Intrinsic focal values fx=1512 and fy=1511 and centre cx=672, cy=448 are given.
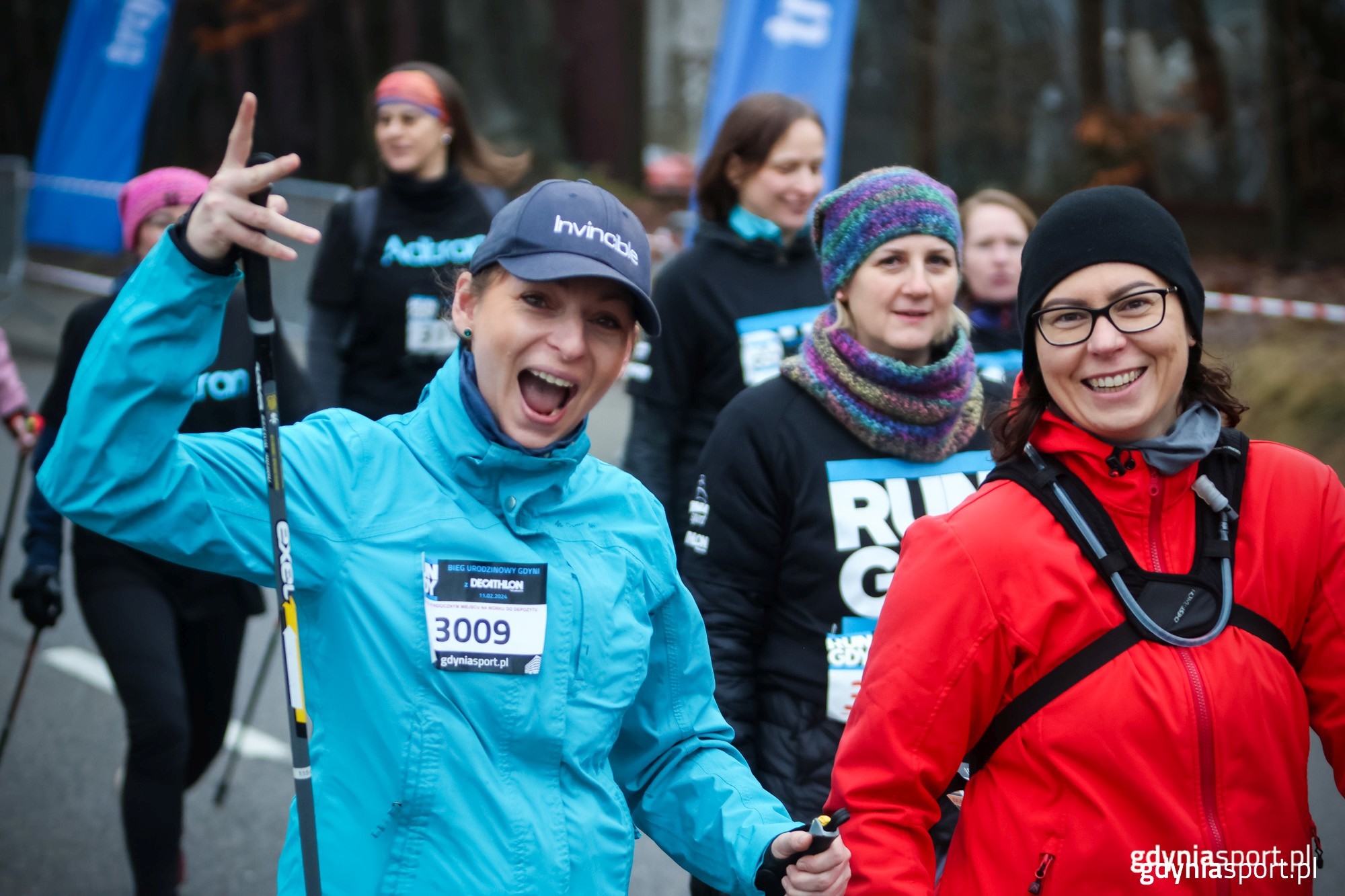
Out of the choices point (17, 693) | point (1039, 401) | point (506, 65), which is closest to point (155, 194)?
point (17, 693)

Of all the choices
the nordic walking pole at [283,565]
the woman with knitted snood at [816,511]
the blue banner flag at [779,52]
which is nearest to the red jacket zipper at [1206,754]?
the woman with knitted snood at [816,511]

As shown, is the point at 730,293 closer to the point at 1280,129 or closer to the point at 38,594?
the point at 38,594

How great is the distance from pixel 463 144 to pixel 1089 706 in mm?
Answer: 4191

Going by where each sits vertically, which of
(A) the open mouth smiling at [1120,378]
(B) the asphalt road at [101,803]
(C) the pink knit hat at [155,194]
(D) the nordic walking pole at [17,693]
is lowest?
(B) the asphalt road at [101,803]

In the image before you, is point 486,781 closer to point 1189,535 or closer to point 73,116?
point 1189,535

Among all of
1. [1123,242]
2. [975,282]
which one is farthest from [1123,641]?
[975,282]

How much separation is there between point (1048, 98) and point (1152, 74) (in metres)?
1.22

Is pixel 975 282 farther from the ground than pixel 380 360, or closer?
farther from the ground

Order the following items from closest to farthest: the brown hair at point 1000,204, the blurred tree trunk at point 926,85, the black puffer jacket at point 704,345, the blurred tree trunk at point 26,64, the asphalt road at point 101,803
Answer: the black puffer jacket at point 704,345 < the asphalt road at point 101,803 < the brown hair at point 1000,204 < the blurred tree trunk at point 926,85 < the blurred tree trunk at point 26,64

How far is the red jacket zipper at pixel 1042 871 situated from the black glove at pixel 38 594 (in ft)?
11.8

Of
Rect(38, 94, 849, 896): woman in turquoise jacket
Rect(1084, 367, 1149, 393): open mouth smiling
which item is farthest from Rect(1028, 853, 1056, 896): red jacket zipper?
Rect(1084, 367, 1149, 393): open mouth smiling

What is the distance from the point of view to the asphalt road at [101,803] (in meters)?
5.12

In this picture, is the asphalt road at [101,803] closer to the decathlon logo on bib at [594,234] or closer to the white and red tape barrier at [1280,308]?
the decathlon logo on bib at [594,234]

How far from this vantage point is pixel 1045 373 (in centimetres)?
261
